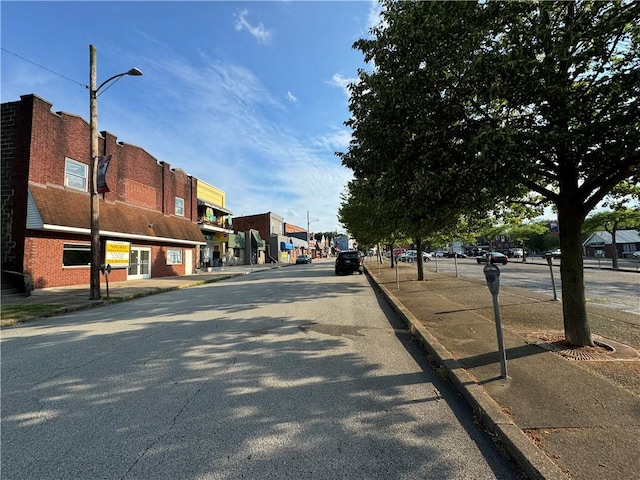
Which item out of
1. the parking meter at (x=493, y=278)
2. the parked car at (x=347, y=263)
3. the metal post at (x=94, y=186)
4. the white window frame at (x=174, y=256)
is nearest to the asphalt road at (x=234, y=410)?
the parking meter at (x=493, y=278)

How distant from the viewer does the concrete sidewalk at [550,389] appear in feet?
9.12

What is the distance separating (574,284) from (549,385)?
229cm

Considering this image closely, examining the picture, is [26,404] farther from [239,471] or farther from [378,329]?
[378,329]

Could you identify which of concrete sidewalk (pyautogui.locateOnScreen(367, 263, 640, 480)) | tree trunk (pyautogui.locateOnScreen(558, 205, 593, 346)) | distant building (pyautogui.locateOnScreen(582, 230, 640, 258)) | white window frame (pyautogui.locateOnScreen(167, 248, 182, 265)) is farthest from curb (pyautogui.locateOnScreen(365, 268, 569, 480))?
distant building (pyautogui.locateOnScreen(582, 230, 640, 258))

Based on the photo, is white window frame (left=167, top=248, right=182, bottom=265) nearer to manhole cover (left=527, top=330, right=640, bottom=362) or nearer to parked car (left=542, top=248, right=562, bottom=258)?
parked car (left=542, top=248, right=562, bottom=258)

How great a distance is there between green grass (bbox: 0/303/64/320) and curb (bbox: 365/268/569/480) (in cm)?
1070

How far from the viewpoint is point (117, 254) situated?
2023cm

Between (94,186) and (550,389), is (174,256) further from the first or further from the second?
(550,389)

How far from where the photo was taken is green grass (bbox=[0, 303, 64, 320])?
966 centimetres

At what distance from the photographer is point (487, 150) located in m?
4.42

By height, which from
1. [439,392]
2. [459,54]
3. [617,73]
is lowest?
[439,392]

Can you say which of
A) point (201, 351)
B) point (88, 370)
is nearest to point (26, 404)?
point (88, 370)

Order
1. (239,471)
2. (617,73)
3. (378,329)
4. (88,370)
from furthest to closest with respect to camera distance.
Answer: (378,329) → (88,370) → (617,73) → (239,471)

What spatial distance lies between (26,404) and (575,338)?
25.0ft
